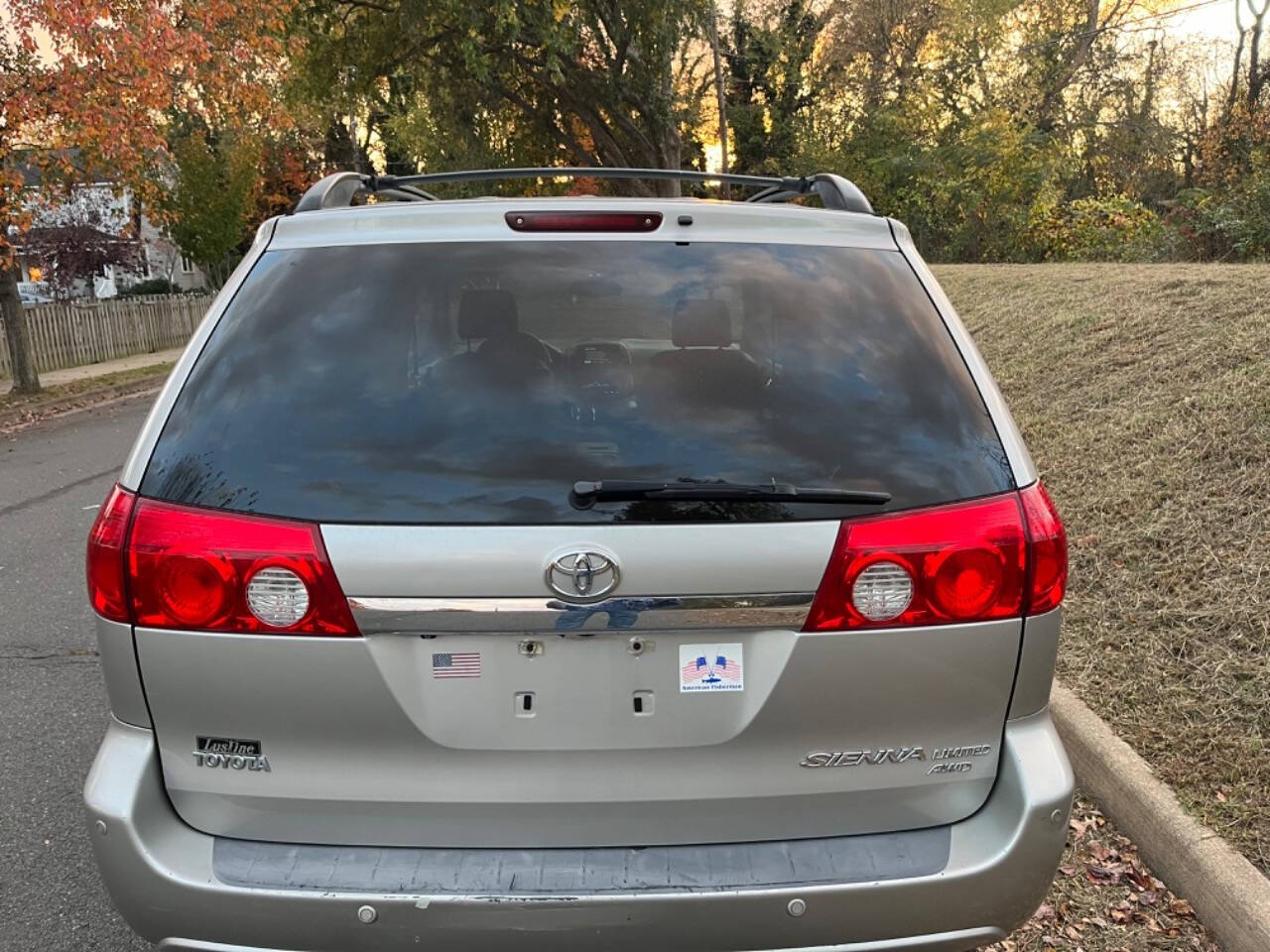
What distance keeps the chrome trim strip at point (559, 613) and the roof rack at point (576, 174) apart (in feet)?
3.87

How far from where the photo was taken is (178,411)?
203 cm

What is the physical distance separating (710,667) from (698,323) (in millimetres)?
828

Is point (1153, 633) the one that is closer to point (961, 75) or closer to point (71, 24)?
point (71, 24)

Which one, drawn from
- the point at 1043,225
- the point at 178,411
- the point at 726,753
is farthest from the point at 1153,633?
the point at 1043,225

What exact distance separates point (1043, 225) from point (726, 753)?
60.9 ft

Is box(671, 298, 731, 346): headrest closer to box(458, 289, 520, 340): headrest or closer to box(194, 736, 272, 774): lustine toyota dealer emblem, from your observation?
box(458, 289, 520, 340): headrest

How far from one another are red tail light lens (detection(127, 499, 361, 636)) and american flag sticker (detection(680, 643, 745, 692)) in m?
0.60

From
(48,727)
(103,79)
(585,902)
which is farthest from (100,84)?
(585,902)

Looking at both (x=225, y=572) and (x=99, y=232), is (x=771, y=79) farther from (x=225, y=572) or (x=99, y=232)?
(x=225, y=572)

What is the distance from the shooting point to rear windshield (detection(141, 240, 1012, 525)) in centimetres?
190

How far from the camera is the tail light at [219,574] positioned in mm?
1854

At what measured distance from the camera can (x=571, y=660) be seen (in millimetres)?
1881

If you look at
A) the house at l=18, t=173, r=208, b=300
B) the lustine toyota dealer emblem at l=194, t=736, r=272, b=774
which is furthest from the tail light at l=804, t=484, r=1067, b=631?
the house at l=18, t=173, r=208, b=300

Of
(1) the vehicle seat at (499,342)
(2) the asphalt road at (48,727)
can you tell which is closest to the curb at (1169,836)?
(1) the vehicle seat at (499,342)
